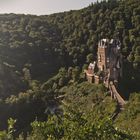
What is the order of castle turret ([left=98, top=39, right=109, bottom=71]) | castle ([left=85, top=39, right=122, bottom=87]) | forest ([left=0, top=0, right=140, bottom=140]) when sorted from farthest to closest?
castle turret ([left=98, top=39, right=109, bottom=71]), castle ([left=85, top=39, right=122, bottom=87]), forest ([left=0, top=0, right=140, bottom=140])

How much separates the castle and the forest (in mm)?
1127

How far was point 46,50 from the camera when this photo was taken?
3639 inches

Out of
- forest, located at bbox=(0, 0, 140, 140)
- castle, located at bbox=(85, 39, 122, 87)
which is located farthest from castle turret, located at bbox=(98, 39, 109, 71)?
forest, located at bbox=(0, 0, 140, 140)

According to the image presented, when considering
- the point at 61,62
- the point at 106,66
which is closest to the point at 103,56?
the point at 106,66

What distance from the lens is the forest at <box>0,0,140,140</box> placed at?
210 ft

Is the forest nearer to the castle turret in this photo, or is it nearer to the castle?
the castle

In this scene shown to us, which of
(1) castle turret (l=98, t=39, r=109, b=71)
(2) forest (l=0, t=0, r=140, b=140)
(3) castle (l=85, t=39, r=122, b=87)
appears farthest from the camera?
(1) castle turret (l=98, t=39, r=109, b=71)

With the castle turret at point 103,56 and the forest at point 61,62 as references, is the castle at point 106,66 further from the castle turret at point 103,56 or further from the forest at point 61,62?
the forest at point 61,62

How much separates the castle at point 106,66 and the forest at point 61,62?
1.13 metres

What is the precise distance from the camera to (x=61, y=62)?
89312 mm

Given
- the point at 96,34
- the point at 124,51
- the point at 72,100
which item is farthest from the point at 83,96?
the point at 96,34

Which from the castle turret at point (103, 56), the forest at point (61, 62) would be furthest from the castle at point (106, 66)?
the forest at point (61, 62)

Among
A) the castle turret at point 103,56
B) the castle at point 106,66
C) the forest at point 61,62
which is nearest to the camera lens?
the forest at point 61,62

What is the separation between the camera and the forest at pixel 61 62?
63875 millimetres
